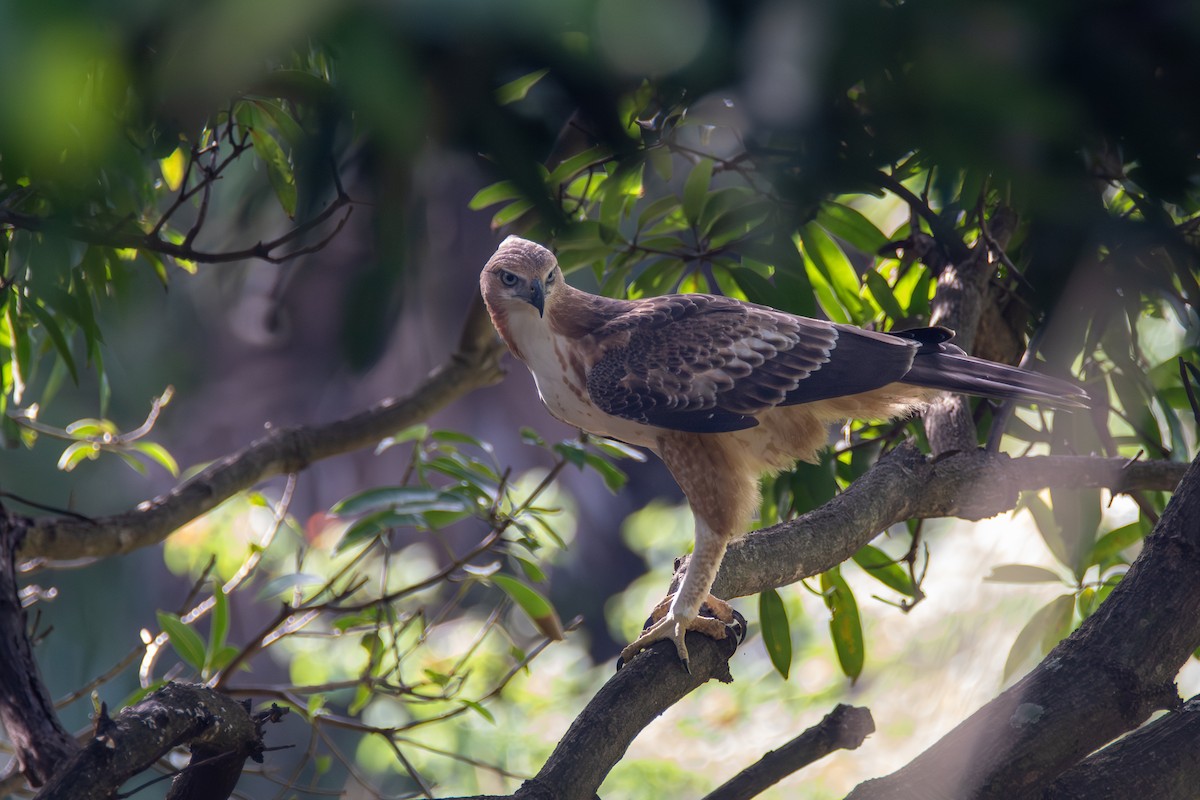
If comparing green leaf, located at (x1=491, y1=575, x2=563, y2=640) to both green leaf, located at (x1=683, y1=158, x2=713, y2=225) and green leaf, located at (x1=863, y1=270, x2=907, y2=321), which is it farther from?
green leaf, located at (x1=863, y1=270, x2=907, y2=321)

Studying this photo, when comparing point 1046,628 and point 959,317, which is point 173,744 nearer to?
point 959,317

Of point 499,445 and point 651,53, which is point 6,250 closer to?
point 651,53

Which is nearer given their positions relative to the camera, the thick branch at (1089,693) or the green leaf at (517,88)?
the green leaf at (517,88)

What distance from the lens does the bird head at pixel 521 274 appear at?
2.22m

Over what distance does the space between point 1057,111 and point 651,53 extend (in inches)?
9.9

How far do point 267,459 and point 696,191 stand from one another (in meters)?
1.54

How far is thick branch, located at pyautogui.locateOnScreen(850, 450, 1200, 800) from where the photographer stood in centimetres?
170

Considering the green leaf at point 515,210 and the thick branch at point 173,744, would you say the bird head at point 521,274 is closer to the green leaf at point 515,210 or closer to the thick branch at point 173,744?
the green leaf at point 515,210

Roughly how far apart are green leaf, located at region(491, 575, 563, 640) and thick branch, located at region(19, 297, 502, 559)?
0.73 m

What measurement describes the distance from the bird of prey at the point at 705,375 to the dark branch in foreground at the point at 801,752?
1.12ft

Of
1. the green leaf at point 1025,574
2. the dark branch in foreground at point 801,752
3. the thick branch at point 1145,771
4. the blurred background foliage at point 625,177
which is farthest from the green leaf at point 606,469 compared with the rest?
the thick branch at point 1145,771

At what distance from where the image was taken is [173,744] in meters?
1.45

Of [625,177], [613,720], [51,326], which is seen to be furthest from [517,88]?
[51,326]

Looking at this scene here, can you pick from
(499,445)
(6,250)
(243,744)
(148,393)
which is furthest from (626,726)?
(499,445)
